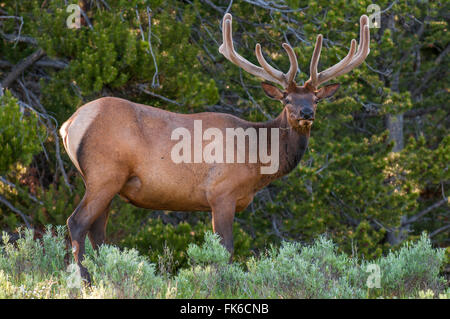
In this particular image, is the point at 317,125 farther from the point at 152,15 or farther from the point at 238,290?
the point at 238,290

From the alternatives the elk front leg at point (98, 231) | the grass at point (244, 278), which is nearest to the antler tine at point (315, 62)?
the grass at point (244, 278)

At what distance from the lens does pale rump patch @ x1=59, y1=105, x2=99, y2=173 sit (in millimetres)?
6344

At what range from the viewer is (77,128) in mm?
6363

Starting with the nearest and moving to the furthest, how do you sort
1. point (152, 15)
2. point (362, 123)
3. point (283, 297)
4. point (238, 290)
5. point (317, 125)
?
point (283, 297) < point (238, 290) < point (152, 15) < point (317, 125) < point (362, 123)

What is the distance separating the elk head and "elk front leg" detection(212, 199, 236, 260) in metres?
1.09

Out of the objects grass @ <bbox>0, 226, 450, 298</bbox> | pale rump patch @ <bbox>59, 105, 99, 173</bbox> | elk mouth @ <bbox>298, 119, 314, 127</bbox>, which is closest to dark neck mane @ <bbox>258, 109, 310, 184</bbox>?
elk mouth @ <bbox>298, 119, 314, 127</bbox>

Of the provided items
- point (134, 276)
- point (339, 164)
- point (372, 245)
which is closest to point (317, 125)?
point (339, 164)

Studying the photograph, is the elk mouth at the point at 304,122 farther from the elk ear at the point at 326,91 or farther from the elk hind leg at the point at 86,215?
the elk hind leg at the point at 86,215

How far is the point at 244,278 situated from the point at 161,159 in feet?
5.03

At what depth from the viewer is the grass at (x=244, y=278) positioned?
17.1ft

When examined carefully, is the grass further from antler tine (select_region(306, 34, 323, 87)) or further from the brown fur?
antler tine (select_region(306, 34, 323, 87))

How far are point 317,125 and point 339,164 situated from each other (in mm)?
1306

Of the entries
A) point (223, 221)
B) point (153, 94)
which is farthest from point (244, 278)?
point (153, 94)
